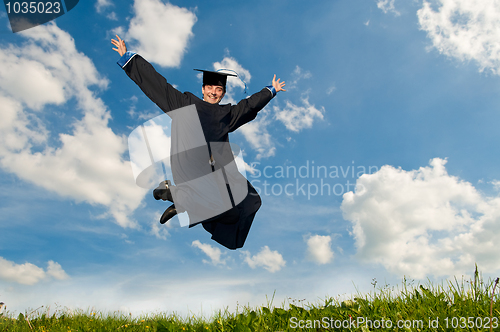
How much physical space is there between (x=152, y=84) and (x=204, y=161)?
5.48 ft

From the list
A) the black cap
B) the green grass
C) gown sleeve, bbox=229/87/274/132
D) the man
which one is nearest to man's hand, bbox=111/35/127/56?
the man

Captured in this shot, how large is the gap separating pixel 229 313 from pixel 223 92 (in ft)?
13.2

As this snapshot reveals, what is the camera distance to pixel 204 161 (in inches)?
223

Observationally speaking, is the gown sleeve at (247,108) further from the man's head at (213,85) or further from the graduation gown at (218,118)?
the man's head at (213,85)

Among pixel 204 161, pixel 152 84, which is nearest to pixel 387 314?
pixel 204 161

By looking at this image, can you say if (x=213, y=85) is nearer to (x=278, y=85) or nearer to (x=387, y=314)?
(x=278, y=85)

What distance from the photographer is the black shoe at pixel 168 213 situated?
5.55 metres

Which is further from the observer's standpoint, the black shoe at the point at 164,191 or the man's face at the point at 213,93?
the man's face at the point at 213,93

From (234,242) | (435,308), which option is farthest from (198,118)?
(435,308)

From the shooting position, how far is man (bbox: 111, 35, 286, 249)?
18.2 feet

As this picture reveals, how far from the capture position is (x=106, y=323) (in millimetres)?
5664

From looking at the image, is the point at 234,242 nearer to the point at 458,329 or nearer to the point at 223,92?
the point at 223,92

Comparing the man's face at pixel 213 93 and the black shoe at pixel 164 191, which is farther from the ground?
the man's face at pixel 213 93

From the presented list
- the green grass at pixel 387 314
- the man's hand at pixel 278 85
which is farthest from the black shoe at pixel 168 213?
the man's hand at pixel 278 85
